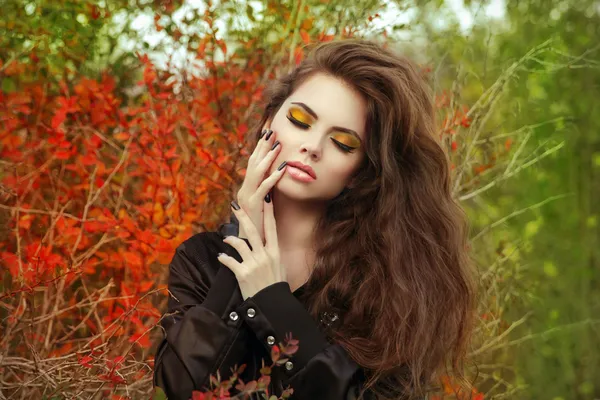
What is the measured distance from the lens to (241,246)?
8.86 ft

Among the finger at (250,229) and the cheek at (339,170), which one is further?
the cheek at (339,170)

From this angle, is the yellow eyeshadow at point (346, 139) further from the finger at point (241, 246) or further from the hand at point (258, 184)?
the finger at point (241, 246)

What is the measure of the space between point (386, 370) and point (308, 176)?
0.73 meters

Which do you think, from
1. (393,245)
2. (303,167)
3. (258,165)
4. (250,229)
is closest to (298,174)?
(303,167)

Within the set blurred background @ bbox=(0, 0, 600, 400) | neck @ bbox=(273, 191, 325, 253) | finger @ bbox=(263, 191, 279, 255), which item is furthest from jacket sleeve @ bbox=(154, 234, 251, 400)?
blurred background @ bbox=(0, 0, 600, 400)

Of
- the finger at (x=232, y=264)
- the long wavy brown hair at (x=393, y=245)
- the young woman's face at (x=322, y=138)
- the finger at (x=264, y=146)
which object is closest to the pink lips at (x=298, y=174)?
the young woman's face at (x=322, y=138)

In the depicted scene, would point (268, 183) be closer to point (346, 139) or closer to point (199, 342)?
point (346, 139)

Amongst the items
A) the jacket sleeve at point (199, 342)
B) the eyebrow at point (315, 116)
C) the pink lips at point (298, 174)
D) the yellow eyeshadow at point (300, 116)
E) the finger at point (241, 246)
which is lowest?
the jacket sleeve at point (199, 342)

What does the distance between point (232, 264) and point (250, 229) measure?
0.14m

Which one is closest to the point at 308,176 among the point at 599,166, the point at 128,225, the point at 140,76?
the point at 128,225

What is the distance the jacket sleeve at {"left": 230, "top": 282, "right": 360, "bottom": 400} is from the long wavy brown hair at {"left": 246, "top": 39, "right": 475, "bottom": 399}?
0.14 meters

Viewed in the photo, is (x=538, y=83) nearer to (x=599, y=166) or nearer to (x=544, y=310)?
(x=599, y=166)

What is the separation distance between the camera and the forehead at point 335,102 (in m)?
2.81

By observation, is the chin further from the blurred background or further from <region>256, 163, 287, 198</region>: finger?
the blurred background
